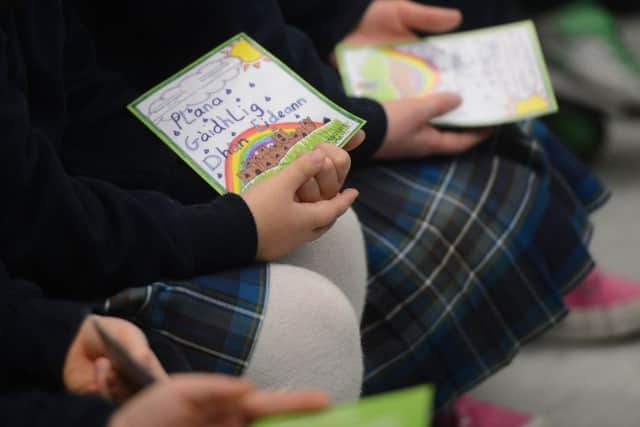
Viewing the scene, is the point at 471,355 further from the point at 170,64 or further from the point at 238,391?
the point at 238,391

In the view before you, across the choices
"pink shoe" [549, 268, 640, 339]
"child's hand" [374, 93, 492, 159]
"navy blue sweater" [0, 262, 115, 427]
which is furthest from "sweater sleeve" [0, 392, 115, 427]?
"pink shoe" [549, 268, 640, 339]

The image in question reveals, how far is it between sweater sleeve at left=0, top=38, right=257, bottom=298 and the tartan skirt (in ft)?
0.78

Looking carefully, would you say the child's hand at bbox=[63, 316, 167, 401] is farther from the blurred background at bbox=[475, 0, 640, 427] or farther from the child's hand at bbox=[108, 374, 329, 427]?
the blurred background at bbox=[475, 0, 640, 427]

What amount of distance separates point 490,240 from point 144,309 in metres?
0.44

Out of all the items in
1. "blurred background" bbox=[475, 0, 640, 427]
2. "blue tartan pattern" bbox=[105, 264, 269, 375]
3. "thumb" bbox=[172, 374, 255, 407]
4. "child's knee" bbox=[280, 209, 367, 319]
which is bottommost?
"blurred background" bbox=[475, 0, 640, 427]

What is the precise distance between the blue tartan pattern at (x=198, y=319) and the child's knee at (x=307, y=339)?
0.04 ft

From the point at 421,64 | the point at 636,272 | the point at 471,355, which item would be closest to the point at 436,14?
the point at 421,64

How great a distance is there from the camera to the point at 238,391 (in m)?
0.54

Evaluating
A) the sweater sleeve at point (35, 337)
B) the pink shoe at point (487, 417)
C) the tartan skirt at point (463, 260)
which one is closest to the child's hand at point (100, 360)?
the sweater sleeve at point (35, 337)

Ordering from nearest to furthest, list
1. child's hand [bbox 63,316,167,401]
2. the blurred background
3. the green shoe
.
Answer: child's hand [bbox 63,316,167,401] < the blurred background < the green shoe

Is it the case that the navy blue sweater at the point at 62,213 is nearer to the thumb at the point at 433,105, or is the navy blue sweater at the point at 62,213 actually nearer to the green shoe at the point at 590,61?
the thumb at the point at 433,105

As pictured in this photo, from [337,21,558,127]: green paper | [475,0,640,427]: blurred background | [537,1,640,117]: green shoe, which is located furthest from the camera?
[537,1,640,117]: green shoe

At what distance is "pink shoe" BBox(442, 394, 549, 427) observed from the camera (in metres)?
1.19

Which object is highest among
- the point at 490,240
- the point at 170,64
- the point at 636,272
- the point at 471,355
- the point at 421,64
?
the point at 170,64
